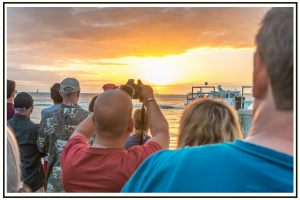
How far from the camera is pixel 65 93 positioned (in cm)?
315

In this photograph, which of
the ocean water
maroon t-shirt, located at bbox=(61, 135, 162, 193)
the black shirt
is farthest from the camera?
the ocean water

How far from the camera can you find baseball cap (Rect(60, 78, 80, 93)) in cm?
316

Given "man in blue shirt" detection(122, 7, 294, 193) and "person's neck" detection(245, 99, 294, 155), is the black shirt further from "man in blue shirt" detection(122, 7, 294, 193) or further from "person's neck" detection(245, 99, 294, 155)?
"person's neck" detection(245, 99, 294, 155)

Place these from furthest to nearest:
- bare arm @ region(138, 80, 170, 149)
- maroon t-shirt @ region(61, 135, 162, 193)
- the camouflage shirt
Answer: the camouflage shirt < bare arm @ region(138, 80, 170, 149) < maroon t-shirt @ region(61, 135, 162, 193)

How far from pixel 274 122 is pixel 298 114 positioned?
0.08 meters

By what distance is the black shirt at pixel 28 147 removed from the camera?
10.1 ft

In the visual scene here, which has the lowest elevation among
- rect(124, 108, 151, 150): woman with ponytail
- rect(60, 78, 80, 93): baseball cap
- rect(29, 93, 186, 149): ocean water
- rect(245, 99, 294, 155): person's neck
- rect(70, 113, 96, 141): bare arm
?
rect(29, 93, 186, 149): ocean water

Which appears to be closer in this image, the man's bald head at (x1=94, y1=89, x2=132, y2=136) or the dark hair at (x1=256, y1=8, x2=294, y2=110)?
the dark hair at (x1=256, y1=8, x2=294, y2=110)

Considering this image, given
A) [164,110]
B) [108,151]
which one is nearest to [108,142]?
[108,151]

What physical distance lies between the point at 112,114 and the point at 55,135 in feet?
4.91

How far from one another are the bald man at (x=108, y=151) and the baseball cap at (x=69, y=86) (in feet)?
4.35

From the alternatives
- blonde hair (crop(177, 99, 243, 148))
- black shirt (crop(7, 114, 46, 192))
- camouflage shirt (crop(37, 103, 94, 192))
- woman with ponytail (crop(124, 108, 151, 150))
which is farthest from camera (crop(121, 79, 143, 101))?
black shirt (crop(7, 114, 46, 192))

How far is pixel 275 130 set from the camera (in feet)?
2.36
